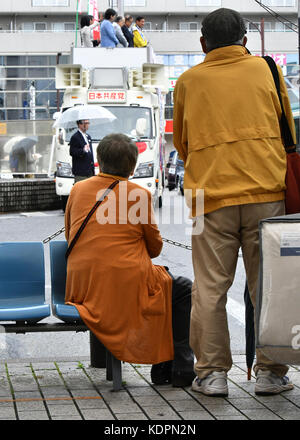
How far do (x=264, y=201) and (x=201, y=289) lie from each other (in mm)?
612

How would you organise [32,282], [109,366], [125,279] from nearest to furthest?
[125,279] < [109,366] < [32,282]

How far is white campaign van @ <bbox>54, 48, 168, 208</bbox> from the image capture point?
2166 cm

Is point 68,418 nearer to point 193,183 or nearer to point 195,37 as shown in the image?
point 193,183

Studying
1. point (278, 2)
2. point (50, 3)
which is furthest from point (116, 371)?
point (278, 2)

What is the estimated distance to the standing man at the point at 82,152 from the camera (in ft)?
65.0

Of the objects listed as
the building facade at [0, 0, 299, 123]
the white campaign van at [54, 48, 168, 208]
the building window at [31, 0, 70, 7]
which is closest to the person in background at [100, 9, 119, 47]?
the white campaign van at [54, 48, 168, 208]

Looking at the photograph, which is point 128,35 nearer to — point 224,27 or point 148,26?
point 224,27

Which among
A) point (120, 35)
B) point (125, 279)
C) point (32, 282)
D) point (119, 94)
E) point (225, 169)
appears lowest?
point (32, 282)

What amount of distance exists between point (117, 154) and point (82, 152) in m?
14.3

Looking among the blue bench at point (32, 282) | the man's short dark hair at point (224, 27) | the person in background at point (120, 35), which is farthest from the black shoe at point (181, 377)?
the person in background at point (120, 35)

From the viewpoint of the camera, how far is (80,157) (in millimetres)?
20031

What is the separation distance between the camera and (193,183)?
5.37 metres

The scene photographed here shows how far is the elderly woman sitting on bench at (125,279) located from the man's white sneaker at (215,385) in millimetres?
243

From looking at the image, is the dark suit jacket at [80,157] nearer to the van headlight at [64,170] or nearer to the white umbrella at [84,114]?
the white umbrella at [84,114]
